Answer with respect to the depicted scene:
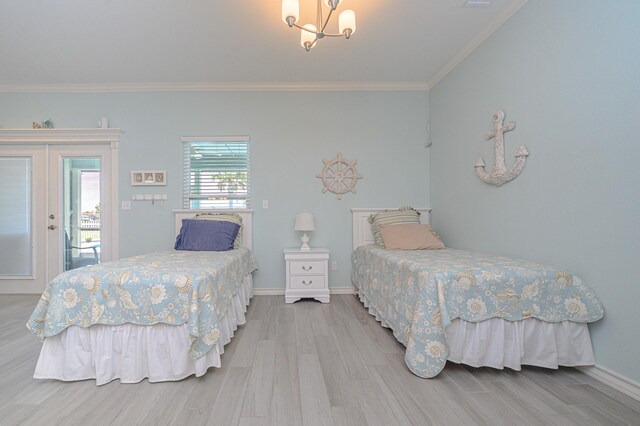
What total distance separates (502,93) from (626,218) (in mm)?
1435

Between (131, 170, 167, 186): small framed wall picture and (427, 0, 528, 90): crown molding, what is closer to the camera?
(427, 0, 528, 90): crown molding

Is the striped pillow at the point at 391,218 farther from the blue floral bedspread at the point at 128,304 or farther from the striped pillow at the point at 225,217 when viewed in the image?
the blue floral bedspread at the point at 128,304

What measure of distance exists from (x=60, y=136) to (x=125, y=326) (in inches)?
130

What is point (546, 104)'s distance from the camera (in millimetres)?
2184

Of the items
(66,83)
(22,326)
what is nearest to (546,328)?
(22,326)

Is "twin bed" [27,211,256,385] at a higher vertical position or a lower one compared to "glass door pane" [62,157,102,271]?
lower

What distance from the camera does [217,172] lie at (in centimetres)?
393

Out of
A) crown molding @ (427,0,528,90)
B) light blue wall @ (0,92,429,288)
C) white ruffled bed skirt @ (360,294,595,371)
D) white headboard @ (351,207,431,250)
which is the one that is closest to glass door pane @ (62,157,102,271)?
light blue wall @ (0,92,429,288)

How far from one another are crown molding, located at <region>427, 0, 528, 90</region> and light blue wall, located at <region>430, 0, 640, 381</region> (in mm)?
63

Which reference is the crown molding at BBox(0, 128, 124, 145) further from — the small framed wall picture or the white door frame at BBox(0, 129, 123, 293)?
the small framed wall picture

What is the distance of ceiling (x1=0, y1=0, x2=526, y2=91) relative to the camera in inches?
97.8

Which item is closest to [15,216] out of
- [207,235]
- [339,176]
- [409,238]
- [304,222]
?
[207,235]

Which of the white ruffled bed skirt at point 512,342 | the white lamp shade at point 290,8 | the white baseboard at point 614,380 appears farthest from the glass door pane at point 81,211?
the white baseboard at point 614,380

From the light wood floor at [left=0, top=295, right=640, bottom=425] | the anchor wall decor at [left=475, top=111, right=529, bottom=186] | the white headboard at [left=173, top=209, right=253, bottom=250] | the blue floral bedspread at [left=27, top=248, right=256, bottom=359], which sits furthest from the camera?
the white headboard at [left=173, top=209, right=253, bottom=250]
